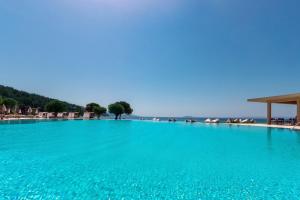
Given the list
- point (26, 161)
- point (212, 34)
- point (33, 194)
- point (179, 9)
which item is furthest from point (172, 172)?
point (212, 34)

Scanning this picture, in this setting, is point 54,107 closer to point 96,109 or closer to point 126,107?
point 96,109

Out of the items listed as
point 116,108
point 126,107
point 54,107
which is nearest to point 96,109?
point 116,108

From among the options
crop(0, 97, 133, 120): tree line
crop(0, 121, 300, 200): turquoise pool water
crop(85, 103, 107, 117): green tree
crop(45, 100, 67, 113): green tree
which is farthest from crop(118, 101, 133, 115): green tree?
crop(0, 121, 300, 200): turquoise pool water

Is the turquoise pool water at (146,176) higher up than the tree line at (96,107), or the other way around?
the tree line at (96,107)

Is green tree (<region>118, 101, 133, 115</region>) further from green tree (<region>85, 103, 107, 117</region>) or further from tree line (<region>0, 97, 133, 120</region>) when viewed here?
green tree (<region>85, 103, 107, 117</region>)

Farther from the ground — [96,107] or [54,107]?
[96,107]

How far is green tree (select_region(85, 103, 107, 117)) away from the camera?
57.8m

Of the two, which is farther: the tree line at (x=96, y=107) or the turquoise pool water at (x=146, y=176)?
the tree line at (x=96, y=107)

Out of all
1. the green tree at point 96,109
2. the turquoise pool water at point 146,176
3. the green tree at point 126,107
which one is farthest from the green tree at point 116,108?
the turquoise pool water at point 146,176

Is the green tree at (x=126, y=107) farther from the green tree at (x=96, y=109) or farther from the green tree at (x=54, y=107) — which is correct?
the green tree at (x=54, y=107)

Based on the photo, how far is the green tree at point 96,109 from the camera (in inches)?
2275

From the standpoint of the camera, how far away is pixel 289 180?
6176mm

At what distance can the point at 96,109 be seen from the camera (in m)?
57.7

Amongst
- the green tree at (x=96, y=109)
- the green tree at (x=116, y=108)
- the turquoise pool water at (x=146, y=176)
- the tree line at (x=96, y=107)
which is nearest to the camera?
the turquoise pool water at (x=146, y=176)
